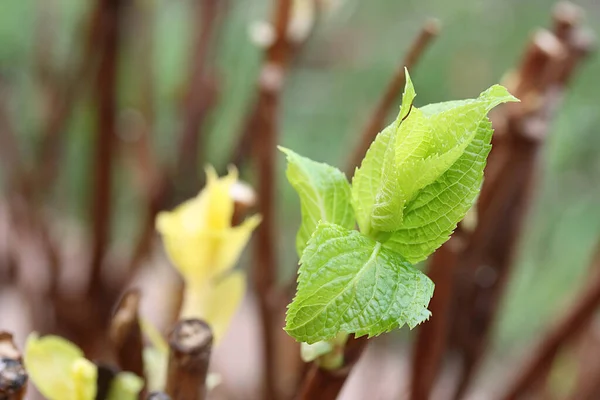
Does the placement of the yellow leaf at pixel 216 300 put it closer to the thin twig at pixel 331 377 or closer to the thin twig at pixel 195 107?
the thin twig at pixel 331 377

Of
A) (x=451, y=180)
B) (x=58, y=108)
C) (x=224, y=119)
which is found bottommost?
(x=224, y=119)

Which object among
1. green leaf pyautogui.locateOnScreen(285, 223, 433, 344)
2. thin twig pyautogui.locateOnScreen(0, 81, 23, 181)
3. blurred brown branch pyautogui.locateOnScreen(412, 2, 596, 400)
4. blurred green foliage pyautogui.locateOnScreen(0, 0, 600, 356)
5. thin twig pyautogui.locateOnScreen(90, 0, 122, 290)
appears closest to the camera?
green leaf pyautogui.locateOnScreen(285, 223, 433, 344)


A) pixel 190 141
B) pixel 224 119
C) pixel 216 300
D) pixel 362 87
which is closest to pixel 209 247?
pixel 216 300

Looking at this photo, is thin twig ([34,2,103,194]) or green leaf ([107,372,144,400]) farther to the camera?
thin twig ([34,2,103,194])

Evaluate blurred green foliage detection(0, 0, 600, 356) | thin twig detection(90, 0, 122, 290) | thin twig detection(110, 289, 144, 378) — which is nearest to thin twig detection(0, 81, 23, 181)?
thin twig detection(90, 0, 122, 290)

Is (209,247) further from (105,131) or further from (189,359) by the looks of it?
(105,131)

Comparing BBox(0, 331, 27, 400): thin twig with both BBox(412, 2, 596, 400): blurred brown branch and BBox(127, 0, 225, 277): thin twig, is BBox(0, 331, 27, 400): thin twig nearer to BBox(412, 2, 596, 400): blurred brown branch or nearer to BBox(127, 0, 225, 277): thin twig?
BBox(412, 2, 596, 400): blurred brown branch
